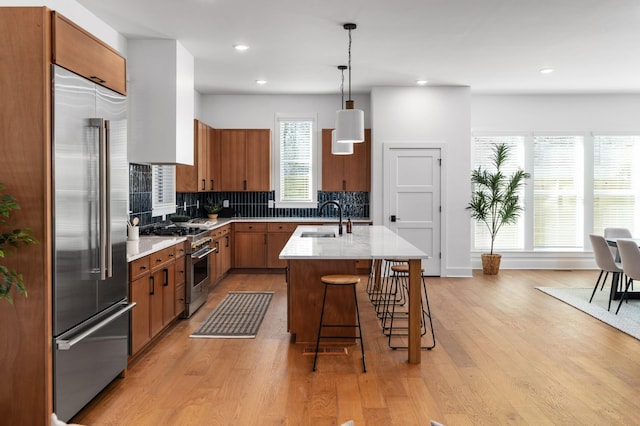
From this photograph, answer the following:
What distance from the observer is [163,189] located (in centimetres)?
681

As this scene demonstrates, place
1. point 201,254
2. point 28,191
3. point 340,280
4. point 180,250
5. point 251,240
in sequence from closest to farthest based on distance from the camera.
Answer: point 28,191, point 340,280, point 180,250, point 201,254, point 251,240

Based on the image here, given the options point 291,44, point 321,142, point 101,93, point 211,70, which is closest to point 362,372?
point 101,93

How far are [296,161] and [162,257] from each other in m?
4.49

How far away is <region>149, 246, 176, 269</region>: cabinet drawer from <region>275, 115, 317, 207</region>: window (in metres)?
4.03

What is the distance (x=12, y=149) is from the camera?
268cm

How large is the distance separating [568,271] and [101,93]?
785 centimetres

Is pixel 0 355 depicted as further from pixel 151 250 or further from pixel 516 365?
pixel 516 365

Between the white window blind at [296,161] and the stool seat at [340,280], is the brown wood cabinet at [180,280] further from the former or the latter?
the white window blind at [296,161]

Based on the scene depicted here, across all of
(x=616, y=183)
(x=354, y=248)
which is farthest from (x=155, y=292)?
(x=616, y=183)

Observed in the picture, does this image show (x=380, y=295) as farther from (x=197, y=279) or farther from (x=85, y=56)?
(x=85, y=56)

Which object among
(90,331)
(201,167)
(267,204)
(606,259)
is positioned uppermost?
(201,167)

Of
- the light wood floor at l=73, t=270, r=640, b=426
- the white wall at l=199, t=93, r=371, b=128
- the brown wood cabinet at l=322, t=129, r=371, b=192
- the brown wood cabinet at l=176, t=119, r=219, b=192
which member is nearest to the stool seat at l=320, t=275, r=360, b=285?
the light wood floor at l=73, t=270, r=640, b=426

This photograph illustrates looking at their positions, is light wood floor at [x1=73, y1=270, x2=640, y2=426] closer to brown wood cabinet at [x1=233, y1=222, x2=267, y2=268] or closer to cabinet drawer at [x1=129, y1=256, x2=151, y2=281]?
cabinet drawer at [x1=129, y1=256, x2=151, y2=281]

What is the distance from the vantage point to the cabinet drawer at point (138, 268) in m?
3.83
